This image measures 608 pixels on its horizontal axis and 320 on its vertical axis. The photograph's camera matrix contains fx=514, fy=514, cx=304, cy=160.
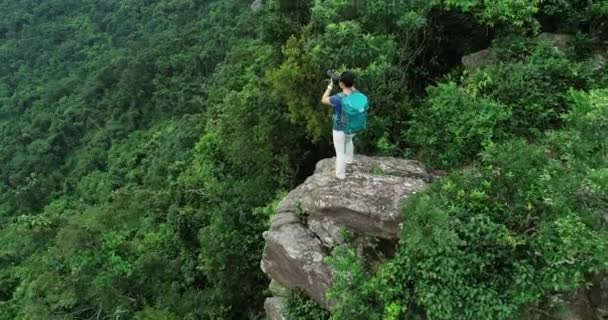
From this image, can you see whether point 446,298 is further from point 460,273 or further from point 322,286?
point 322,286

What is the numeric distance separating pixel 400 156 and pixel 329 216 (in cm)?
220

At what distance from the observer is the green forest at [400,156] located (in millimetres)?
6355

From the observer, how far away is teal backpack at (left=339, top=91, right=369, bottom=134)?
7.72 metres

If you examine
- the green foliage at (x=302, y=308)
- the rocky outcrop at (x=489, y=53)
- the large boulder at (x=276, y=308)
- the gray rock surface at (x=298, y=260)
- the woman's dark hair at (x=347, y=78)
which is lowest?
the large boulder at (x=276, y=308)

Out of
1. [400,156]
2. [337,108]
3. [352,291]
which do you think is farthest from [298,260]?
[400,156]

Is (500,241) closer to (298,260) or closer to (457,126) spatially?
(457,126)

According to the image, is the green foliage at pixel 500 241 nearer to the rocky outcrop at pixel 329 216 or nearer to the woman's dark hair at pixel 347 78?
the rocky outcrop at pixel 329 216

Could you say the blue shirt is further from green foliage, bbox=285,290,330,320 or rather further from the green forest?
green foliage, bbox=285,290,330,320

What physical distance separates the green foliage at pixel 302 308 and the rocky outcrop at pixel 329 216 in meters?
0.14

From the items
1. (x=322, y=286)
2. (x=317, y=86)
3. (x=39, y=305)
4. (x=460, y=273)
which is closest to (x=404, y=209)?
(x=460, y=273)

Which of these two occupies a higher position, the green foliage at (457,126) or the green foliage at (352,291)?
the green foliage at (457,126)

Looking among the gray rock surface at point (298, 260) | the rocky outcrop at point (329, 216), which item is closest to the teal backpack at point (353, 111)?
the rocky outcrop at point (329, 216)

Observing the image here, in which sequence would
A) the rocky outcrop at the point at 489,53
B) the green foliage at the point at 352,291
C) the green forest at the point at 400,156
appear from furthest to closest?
1. the rocky outcrop at the point at 489,53
2. the green foliage at the point at 352,291
3. the green forest at the point at 400,156

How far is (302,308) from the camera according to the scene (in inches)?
341
